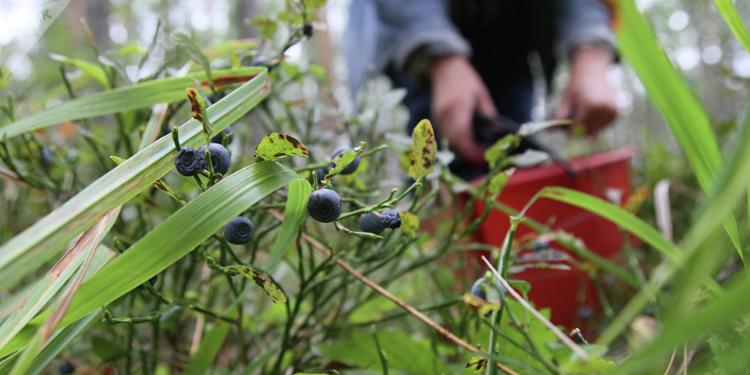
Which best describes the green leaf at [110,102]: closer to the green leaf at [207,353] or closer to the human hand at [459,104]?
the green leaf at [207,353]

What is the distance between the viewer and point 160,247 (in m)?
0.36

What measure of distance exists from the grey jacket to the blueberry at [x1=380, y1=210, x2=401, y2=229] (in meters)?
1.10

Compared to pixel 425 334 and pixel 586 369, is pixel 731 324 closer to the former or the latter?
pixel 586 369

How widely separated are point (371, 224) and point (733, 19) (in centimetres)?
31

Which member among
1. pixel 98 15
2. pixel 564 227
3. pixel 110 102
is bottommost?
pixel 564 227

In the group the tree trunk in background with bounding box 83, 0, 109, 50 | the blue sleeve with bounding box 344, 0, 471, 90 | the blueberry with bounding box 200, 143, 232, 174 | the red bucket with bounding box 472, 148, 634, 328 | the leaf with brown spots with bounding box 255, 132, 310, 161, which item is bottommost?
the red bucket with bounding box 472, 148, 634, 328

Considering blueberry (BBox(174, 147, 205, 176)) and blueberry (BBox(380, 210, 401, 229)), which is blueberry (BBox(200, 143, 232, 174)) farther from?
blueberry (BBox(380, 210, 401, 229))

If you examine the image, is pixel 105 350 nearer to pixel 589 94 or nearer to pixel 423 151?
pixel 423 151

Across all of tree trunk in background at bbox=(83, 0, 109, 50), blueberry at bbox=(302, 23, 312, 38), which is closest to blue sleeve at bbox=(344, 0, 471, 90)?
blueberry at bbox=(302, 23, 312, 38)

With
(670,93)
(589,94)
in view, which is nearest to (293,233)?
(670,93)

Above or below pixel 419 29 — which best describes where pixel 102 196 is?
→ below

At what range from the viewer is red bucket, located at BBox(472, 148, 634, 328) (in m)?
1.08

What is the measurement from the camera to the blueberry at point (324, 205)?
38 centimetres

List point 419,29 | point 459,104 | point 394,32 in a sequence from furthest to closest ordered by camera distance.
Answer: point 394,32 < point 419,29 < point 459,104
